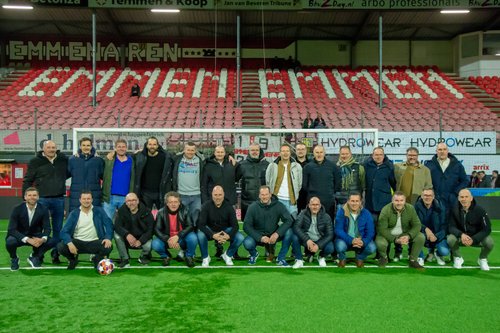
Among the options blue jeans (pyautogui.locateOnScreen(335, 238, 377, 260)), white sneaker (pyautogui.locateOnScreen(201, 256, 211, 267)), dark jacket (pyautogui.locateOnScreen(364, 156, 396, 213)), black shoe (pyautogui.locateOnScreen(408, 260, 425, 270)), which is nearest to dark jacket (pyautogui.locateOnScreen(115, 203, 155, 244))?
white sneaker (pyautogui.locateOnScreen(201, 256, 211, 267))

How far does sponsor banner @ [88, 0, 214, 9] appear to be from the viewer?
728 inches

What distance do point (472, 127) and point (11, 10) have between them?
1880 centimetres

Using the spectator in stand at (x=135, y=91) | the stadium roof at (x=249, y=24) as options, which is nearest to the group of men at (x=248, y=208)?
the spectator in stand at (x=135, y=91)

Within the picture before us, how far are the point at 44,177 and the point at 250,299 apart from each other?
377 cm

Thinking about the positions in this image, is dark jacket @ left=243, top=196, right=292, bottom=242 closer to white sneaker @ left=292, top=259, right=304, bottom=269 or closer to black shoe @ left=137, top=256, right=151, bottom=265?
white sneaker @ left=292, top=259, right=304, bottom=269

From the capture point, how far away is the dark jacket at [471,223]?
6.89 metres

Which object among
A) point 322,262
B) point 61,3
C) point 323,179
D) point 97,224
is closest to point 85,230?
point 97,224

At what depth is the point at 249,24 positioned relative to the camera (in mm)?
22125

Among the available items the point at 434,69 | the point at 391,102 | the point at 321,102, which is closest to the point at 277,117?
the point at 321,102

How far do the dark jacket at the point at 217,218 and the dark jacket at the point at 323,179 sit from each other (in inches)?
49.3

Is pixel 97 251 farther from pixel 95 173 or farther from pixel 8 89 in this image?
pixel 8 89

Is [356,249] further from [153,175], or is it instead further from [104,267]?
[104,267]

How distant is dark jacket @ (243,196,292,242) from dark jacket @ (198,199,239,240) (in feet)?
0.65

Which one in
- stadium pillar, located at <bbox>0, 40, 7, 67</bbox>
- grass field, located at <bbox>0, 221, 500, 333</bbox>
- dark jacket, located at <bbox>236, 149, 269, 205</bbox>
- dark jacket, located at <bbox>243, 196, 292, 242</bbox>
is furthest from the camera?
stadium pillar, located at <bbox>0, 40, 7, 67</bbox>
